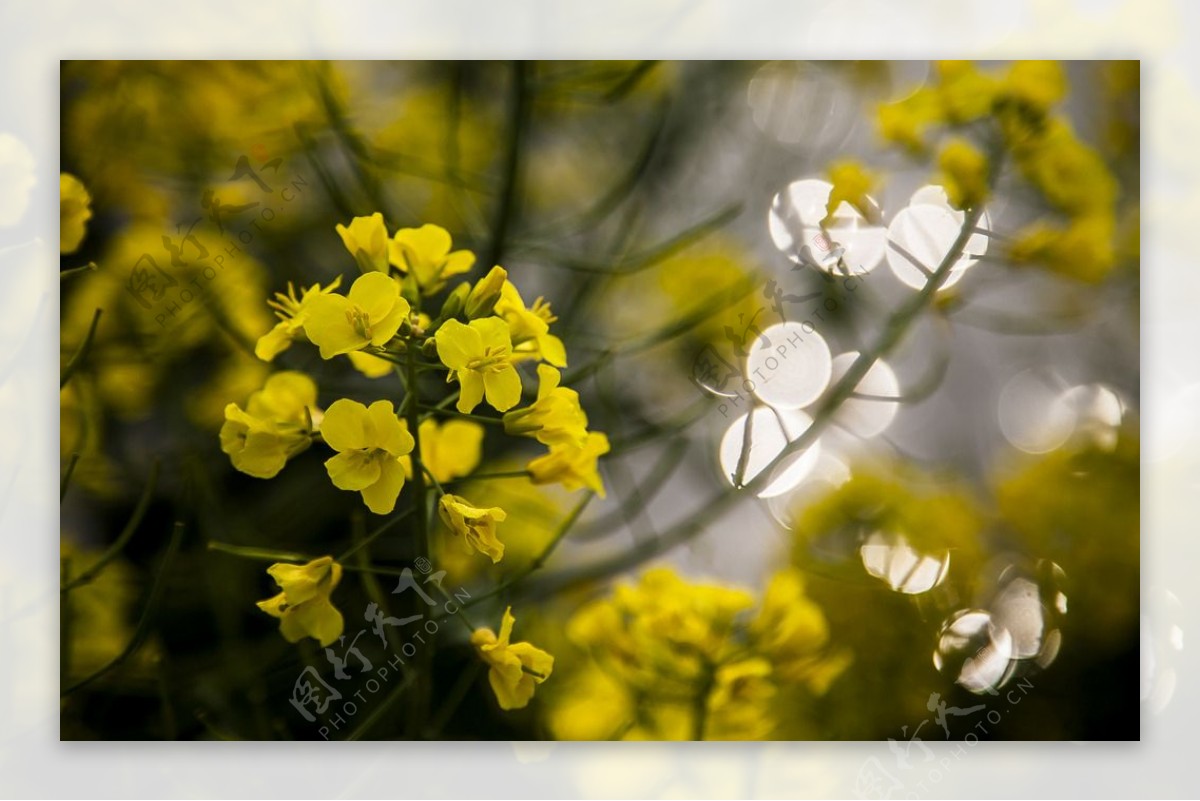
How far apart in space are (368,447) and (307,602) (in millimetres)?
204

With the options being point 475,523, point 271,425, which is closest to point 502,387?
point 475,523

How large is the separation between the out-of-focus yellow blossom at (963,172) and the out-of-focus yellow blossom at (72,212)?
96 cm

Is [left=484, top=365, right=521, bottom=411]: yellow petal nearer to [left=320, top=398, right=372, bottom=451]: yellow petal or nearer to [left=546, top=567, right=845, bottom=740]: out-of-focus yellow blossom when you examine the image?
[left=320, top=398, right=372, bottom=451]: yellow petal

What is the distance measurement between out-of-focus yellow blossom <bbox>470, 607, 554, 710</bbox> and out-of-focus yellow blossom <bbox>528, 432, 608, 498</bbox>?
0.52ft

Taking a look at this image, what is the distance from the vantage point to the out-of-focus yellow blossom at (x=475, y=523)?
118 centimetres

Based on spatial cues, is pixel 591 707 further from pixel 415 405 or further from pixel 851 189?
pixel 851 189

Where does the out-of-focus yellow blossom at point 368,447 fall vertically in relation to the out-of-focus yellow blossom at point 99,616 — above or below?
above

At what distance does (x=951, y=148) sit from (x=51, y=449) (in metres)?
1.07

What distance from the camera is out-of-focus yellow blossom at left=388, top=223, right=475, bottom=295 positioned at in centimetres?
125

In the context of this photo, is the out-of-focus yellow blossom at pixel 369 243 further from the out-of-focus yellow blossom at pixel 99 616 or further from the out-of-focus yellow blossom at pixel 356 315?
the out-of-focus yellow blossom at pixel 99 616

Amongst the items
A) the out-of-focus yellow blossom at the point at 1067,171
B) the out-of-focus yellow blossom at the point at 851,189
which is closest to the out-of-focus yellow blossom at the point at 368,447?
the out-of-focus yellow blossom at the point at 851,189

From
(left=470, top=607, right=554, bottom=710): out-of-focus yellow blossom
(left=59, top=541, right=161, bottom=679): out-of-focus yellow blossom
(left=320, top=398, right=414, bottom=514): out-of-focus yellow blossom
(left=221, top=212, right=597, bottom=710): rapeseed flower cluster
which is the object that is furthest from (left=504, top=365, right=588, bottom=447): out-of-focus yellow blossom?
(left=59, top=541, right=161, bottom=679): out-of-focus yellow blossom

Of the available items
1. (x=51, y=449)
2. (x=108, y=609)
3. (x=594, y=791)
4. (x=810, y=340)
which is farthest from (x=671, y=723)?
(x=51, y=449)

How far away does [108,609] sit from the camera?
1.34 meters
